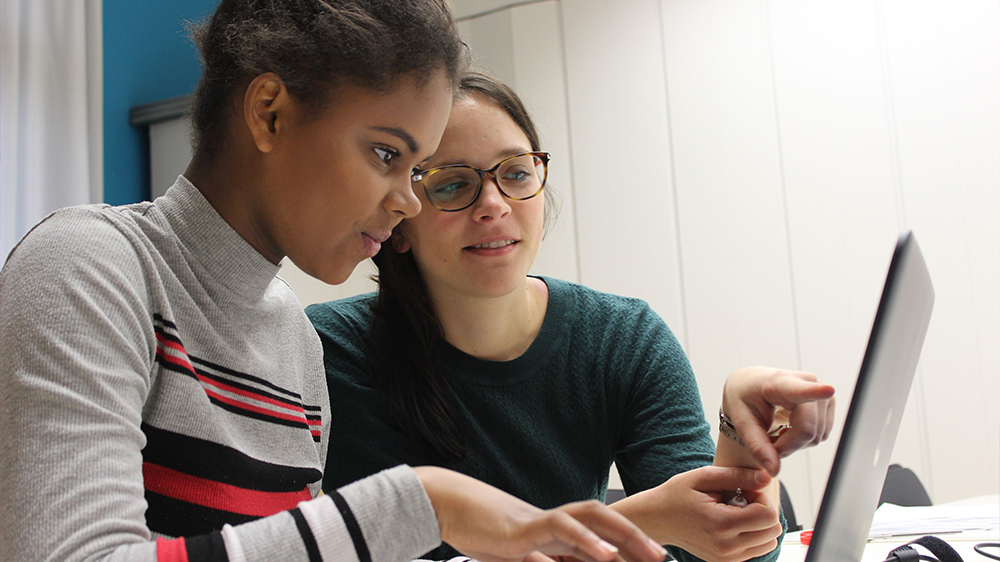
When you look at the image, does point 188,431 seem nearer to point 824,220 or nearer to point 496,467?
point 496,467

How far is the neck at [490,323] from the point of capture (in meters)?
1.35

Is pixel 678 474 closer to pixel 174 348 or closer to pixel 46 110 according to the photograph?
pixel 174 348

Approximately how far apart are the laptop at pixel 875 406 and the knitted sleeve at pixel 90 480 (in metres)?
0.32

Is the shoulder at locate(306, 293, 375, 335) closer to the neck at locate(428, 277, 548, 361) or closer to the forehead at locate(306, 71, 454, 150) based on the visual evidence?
the neck at locate(428, 277, 548, 361)

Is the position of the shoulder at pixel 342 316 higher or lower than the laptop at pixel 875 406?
higher

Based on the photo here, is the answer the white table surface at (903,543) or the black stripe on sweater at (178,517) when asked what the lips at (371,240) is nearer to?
the black stripe on sweater at (178,517)

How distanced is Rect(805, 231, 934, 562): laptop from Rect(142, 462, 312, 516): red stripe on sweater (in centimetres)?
57

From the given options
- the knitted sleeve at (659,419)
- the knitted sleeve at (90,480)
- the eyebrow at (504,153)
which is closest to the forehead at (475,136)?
the eyebrow at (504,153)

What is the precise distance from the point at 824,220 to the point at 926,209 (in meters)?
0.35

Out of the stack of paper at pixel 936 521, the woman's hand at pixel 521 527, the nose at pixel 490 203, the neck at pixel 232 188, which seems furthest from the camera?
the stack of paper at pixel 936 521

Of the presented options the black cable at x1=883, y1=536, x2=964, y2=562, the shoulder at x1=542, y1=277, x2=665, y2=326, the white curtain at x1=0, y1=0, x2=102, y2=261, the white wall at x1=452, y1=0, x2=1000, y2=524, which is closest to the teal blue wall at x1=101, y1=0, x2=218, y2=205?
the white curtain at x1=0, y1=0, x2=102, y2=261

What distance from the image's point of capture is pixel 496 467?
1.30 metres

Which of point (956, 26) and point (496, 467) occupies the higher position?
point (956, 26)

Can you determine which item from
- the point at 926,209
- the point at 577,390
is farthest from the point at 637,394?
the point at 926,209
